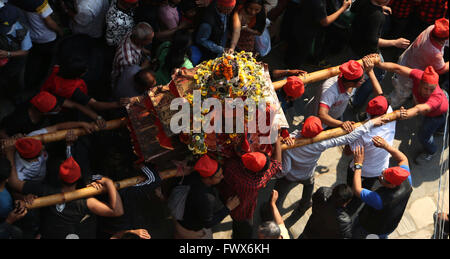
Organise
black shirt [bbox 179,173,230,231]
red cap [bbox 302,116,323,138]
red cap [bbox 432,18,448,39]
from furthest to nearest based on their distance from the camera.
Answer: red cap [bbox 432,18,448,39] → red cap [bbox 302,116,323,138] → black shirt [bbox 179,173,230,231]

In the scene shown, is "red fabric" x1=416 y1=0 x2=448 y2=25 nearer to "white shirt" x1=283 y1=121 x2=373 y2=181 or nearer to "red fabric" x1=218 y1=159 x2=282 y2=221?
"white shirt" x1=283 y1=121 x2=373 y2=181

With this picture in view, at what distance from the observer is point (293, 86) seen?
5625 millimetres

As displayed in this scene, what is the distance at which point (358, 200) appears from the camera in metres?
6.05

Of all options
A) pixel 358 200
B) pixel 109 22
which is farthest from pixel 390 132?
pixel 109 22

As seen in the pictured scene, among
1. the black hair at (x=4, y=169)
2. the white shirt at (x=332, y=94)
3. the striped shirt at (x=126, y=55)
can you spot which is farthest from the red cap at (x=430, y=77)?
the black hair at (x=4, y=169)

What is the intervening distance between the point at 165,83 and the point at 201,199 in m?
1.56

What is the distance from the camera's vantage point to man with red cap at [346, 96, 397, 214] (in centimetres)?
570

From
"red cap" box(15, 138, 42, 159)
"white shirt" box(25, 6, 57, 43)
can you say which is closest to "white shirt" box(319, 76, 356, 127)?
"red cap" box(15, 138, 42, 159)

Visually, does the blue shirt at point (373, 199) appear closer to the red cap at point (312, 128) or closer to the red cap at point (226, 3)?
the red cap at point (312, 128)

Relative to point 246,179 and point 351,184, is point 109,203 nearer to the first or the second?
point 246,179

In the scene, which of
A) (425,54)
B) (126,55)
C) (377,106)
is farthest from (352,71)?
(126,55)

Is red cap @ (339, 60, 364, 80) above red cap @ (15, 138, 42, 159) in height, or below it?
above

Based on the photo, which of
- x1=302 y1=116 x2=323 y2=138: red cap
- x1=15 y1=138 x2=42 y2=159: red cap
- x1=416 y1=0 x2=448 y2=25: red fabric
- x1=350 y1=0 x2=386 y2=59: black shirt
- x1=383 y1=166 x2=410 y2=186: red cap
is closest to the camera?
x1=15 y1=138 x2=42 y2=159: red cap

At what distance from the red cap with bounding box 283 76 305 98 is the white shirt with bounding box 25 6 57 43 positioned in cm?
296
